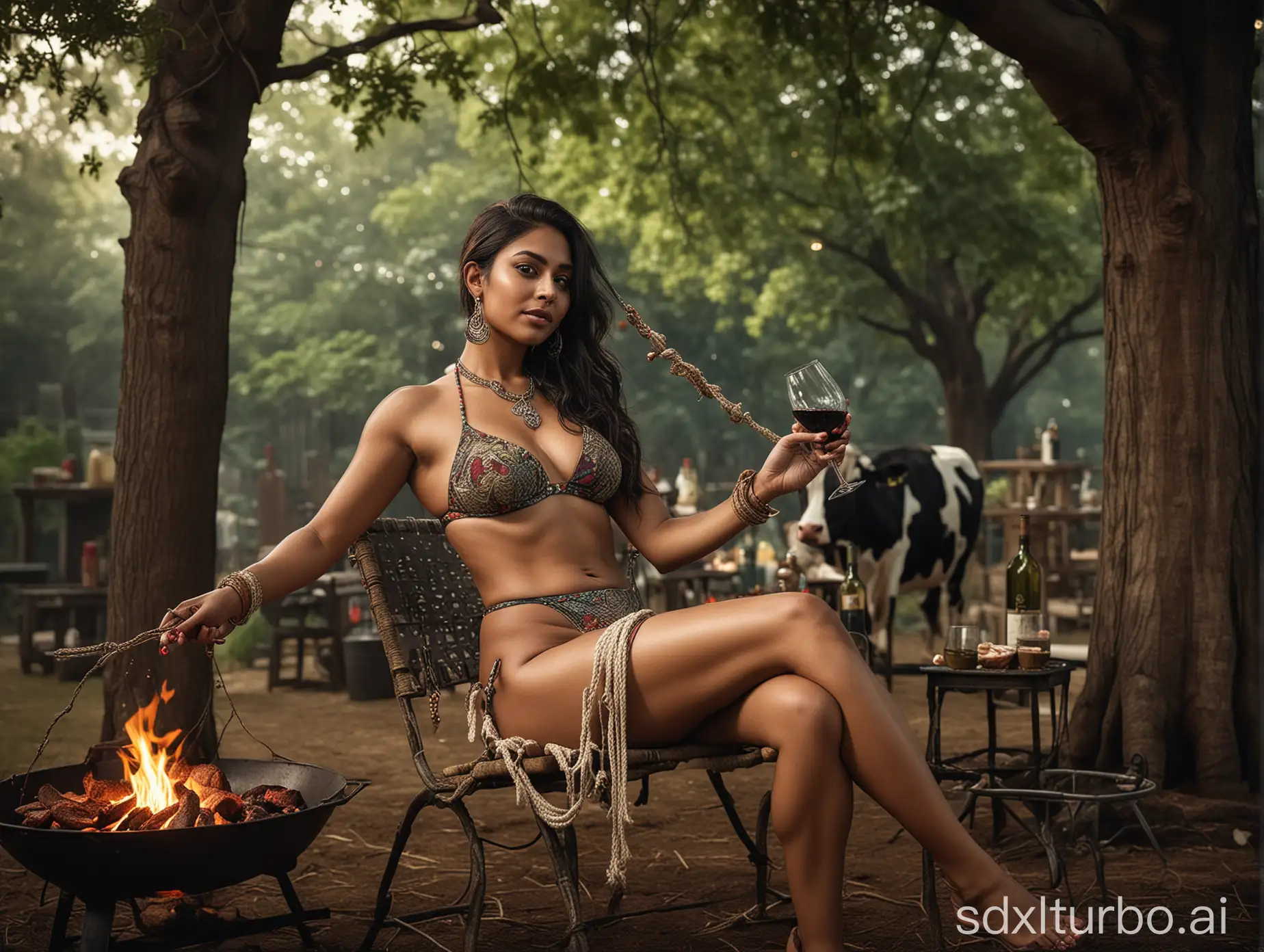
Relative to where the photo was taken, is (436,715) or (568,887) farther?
(436,715)

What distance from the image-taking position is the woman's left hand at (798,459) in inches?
121

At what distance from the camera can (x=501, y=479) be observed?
3.28 m

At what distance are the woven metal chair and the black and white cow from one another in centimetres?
476

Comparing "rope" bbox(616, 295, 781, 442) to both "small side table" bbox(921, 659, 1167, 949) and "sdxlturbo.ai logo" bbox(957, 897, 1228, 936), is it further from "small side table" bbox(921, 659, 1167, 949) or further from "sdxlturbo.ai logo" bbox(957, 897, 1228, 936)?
"sdxlturbo.ai logo" bbox(957, 897, 1228, 936)

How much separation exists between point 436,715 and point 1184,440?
3034 millimetres

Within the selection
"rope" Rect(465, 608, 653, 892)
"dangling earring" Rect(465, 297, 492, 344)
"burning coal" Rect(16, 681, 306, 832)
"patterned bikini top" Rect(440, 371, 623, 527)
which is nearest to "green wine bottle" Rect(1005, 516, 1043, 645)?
"patterned bikini top" Rect(440, 371, 623, 527)

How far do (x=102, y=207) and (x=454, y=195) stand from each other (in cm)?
868

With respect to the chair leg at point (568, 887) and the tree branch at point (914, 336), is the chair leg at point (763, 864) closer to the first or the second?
the chair leg at point (568, 887)

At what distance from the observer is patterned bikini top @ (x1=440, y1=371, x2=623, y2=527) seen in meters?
3.29

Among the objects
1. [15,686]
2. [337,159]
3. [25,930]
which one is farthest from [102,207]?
[25,930]

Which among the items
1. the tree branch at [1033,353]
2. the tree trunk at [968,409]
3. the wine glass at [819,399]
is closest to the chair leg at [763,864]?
the wine glass at [819,399]

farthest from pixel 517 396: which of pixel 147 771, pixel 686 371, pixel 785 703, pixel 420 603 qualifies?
pixel 147 771

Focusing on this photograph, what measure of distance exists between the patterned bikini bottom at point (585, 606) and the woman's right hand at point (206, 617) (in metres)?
0.64

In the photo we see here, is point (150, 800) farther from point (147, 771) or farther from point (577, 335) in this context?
point (577, 335)
